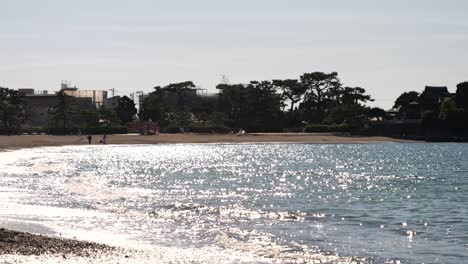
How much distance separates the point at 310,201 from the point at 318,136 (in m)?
86.9

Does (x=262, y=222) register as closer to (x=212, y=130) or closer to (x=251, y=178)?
(x=251, y=178)

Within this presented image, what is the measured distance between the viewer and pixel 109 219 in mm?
23500

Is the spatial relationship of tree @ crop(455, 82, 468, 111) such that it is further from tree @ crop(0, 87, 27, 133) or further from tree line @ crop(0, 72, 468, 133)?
tree @ crop(0, 87, 27, 133)

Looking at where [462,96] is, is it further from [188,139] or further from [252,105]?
[188,139]

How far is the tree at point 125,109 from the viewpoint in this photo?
474 ft

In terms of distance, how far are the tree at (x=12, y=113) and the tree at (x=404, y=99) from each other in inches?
2772

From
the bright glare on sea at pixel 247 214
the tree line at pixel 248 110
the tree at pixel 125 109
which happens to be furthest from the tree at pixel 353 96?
the bright glare on sea at pixel 247 214

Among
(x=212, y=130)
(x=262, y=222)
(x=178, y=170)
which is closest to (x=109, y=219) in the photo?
(x=262, y=222)

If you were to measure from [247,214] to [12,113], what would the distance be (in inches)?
3757

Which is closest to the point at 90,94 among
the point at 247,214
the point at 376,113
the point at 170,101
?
the point at 170,101

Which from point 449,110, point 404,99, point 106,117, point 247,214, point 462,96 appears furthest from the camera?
point 404,99

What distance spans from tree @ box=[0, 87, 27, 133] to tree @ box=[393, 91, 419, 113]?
7040 cm

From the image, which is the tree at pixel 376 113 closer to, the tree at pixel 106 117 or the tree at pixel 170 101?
the tree at pixel 170 101

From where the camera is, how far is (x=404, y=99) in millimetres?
145500
